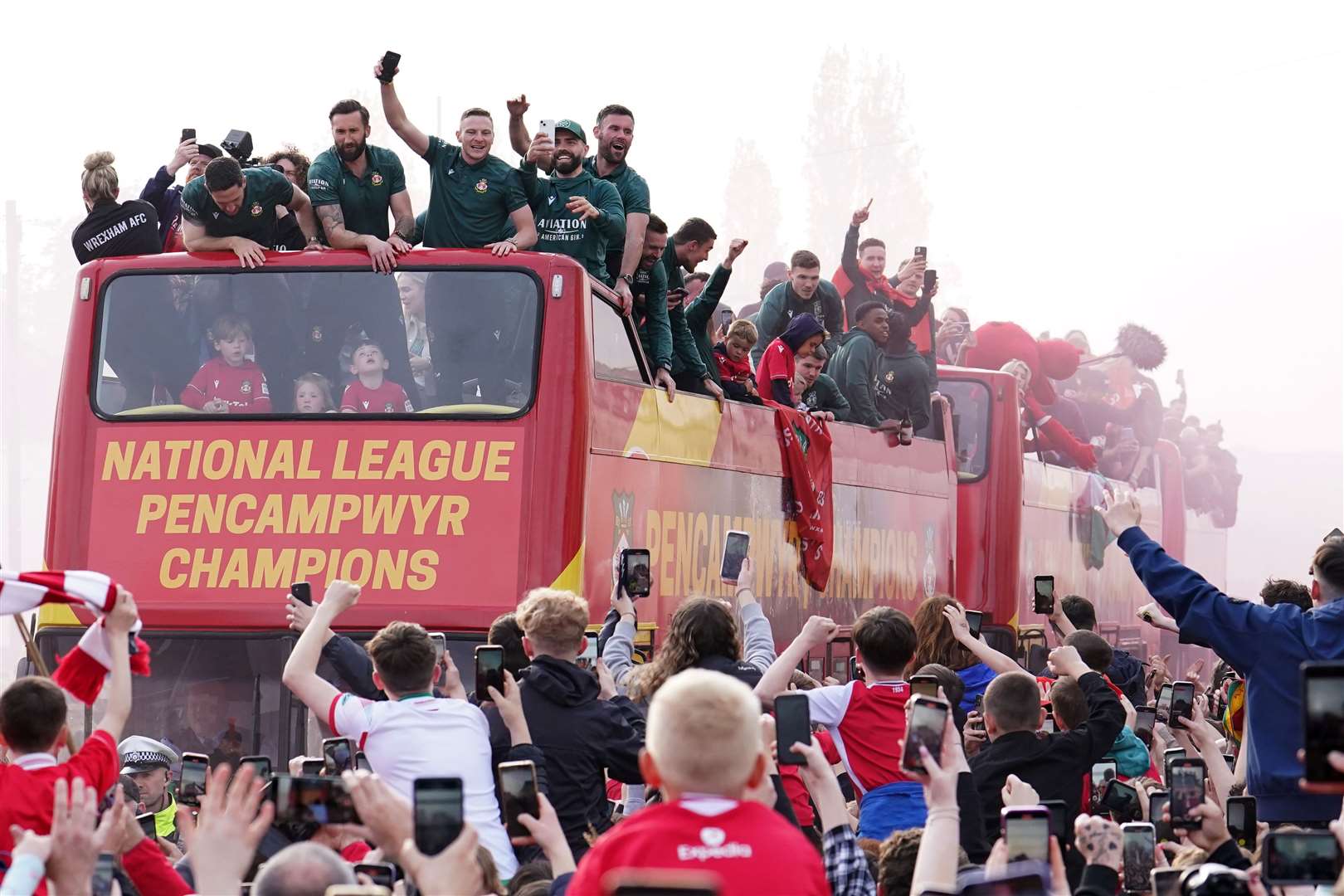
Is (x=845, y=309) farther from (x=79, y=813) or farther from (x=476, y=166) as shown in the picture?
(x=79, y=813)

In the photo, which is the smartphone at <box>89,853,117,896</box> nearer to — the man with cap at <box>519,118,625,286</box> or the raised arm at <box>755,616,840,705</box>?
the raised arm at <box>755,616,840,705</box>

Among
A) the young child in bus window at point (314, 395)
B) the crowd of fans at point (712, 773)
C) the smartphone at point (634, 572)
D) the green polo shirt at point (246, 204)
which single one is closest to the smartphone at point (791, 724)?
the crowd of fans at point (712, 773)

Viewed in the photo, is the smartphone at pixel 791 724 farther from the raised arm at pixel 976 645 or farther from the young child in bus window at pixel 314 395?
the young child in bus window at pixel 314 395

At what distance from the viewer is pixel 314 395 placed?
31.2 feet

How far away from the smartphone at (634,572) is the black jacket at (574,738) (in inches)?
67.1

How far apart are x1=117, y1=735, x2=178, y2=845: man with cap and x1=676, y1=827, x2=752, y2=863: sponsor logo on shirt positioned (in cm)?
503

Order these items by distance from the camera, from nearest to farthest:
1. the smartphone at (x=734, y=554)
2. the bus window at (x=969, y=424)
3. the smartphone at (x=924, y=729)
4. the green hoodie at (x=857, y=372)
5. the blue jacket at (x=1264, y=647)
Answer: the smartphone at (x=924, y=729), the blue jacket at (x=1264, y=647), the smartphone at (x=734, y=554), the green hoodie at (x=857, y=372), the bus window at (x=969, y=424)

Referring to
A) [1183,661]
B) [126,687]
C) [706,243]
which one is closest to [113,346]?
[706,243]

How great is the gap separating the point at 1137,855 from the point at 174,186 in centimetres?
742

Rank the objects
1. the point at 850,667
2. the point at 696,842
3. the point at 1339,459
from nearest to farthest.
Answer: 1. the point at 696,842
2. the point at 850,667
3. the point at 1339,459

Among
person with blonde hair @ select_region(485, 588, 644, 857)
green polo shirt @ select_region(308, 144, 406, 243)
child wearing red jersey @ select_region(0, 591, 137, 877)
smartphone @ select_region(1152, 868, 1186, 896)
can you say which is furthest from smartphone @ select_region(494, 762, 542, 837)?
green polo shirt @ select_region(308, 144, 406, 243)

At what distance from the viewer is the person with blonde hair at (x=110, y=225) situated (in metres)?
10.0

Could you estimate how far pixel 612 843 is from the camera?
3.46 m

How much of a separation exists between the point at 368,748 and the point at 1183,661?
21563mm
